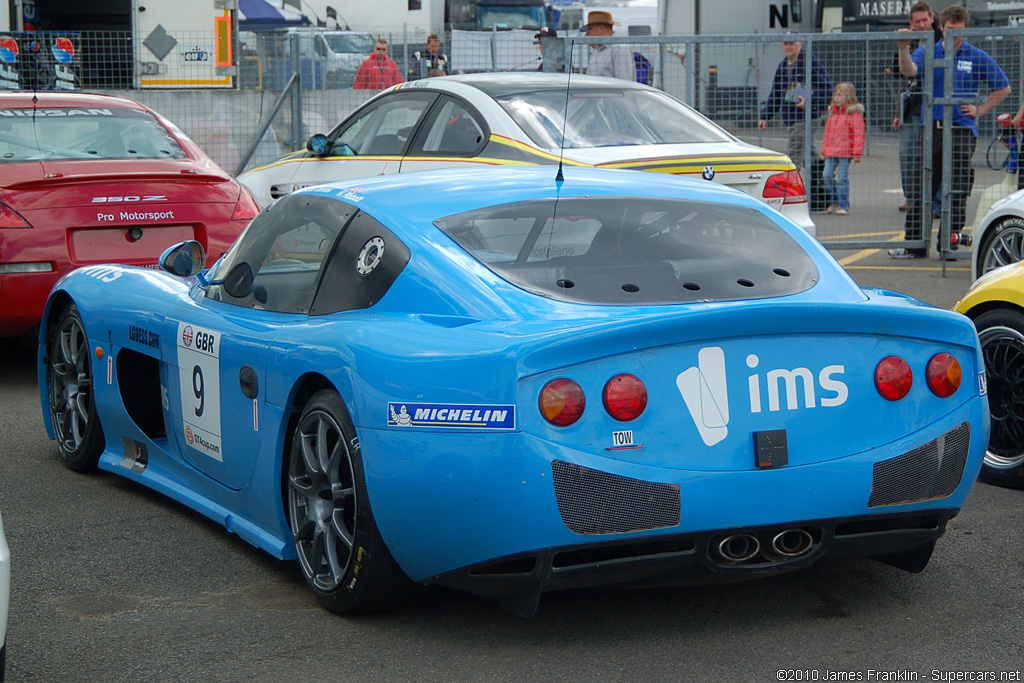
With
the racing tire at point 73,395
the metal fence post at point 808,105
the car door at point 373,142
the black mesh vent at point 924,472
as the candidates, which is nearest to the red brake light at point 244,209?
the car door at point 373,142

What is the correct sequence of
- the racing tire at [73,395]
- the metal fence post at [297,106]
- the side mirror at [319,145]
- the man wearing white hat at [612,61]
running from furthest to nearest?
1. the metal fence post at [297,106]
2. the man wearing white hat at [612,61]
3. the side mirror at [319,145]
4. the racing tire at [73,395]

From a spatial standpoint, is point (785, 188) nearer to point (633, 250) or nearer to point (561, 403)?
point (633, 250)

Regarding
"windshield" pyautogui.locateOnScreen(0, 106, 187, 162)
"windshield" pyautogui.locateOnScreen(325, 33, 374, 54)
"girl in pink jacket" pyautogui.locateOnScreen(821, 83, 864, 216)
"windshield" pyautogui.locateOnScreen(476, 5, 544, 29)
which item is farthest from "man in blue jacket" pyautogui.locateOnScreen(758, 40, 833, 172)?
"windshield" pyautogui.locateOnScreen(476, 5, 544, 29)

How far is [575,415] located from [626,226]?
0.95 metres

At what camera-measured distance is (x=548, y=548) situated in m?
3.29

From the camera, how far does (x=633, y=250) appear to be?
395cm

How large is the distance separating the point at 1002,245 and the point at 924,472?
410 centimetres

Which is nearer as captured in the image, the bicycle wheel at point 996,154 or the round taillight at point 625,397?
the round taillight at point 625,397

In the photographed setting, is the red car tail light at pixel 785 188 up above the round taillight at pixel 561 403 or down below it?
above

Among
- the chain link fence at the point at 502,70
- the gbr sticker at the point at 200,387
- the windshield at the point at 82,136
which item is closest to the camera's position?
the gbr sticker at the point at 200,387

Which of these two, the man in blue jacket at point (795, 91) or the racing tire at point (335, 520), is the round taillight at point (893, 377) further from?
the man in blue jacket at point (795, 91)

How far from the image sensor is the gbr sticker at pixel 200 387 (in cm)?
438

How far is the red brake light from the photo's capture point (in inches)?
299

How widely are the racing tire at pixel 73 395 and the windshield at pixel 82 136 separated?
7.86ft
